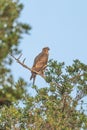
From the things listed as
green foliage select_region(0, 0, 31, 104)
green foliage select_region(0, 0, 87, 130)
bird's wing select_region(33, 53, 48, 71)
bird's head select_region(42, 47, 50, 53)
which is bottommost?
green foliage select_region(0, 0, 31, 104)

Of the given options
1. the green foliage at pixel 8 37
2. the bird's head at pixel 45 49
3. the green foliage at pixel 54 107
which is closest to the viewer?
the green foliage at pixel 8 37

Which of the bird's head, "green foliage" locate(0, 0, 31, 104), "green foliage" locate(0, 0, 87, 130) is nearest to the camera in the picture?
"green foliage" locate(0, 0, 31, 104)

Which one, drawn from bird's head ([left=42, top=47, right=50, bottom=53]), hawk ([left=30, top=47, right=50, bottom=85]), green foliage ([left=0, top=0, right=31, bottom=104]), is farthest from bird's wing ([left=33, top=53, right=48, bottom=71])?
green foliage ([left=0, top=0, right=31, bottom=104])

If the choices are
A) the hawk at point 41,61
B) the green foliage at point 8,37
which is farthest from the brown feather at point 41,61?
the green foliage at point 8,37

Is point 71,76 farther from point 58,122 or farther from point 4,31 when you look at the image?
point 4,31

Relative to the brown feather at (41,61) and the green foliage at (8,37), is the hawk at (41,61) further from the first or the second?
the green foliage at (8,37)

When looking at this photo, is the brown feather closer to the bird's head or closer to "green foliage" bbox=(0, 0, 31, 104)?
the bird's head

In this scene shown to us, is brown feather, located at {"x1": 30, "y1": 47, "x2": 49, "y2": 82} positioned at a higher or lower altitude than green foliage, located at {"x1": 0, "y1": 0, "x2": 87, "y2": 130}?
higher

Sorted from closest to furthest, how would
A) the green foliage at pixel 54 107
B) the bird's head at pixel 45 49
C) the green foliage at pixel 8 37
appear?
the green foliage at pixel 8 37
the green foliage at pixel 54 107
the bird's head at pixel 45 49

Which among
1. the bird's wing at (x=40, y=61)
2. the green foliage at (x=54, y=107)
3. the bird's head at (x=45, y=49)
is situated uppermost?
the bird's head at (x=45, y=49)

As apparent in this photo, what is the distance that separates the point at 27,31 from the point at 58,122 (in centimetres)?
775

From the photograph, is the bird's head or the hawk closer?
the hawk

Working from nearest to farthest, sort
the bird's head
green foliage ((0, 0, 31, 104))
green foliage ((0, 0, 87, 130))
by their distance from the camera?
green foliage ((0, 0, 31, 104)) < green foliage ((0, 0, 87, 130)) < the bird's head

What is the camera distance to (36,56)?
2055cm
